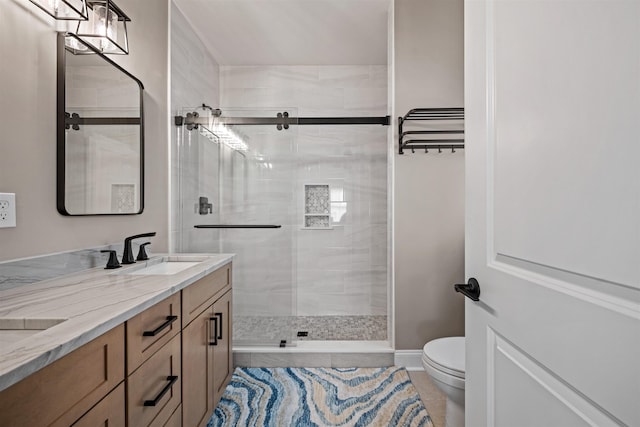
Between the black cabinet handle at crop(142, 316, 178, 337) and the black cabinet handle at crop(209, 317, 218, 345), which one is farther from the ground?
the black cabinet handle at crop(142, 316, 178, 337)

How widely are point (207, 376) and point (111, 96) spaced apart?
5.06ft

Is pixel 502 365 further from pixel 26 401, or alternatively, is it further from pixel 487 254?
pixel 26 401

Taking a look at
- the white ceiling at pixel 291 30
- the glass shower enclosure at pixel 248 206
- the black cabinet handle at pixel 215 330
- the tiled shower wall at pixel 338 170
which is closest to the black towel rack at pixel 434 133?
the glass shower enclosure at pixel 248 206

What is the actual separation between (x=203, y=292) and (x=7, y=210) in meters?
0.82

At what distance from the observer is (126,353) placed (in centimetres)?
101

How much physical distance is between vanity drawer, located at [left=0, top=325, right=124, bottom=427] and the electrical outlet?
0.62 m

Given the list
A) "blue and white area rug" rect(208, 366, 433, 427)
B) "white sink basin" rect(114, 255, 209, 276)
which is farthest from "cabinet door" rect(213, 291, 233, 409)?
"white sink basin" rect(114, 255, 209, 276)

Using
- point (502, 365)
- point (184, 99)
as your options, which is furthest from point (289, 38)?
point (502, 365)

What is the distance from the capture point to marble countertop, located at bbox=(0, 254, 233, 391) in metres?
0.68

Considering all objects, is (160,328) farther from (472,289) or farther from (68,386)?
(472,289)

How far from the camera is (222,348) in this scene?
1973 millimetres

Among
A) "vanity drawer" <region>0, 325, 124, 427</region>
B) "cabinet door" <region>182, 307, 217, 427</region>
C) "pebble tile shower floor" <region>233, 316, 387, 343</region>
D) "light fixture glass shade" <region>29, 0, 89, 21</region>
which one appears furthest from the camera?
"pebble tile shower floor" <region>233, 316, 387, 343</region>

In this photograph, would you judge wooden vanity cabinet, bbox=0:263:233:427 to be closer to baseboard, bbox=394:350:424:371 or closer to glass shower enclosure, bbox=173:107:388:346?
glass shower enclosure, bbox=173:107:388:346

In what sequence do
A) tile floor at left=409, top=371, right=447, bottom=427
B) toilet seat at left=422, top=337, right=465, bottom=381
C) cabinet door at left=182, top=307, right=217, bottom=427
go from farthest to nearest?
tile floor at left=409, top=371, right=447, bottom=427 < toilet seat at left=422, top=337, right=465, bottom=381 < cabinet door at left=182, top=307, right=217, bottom=427
